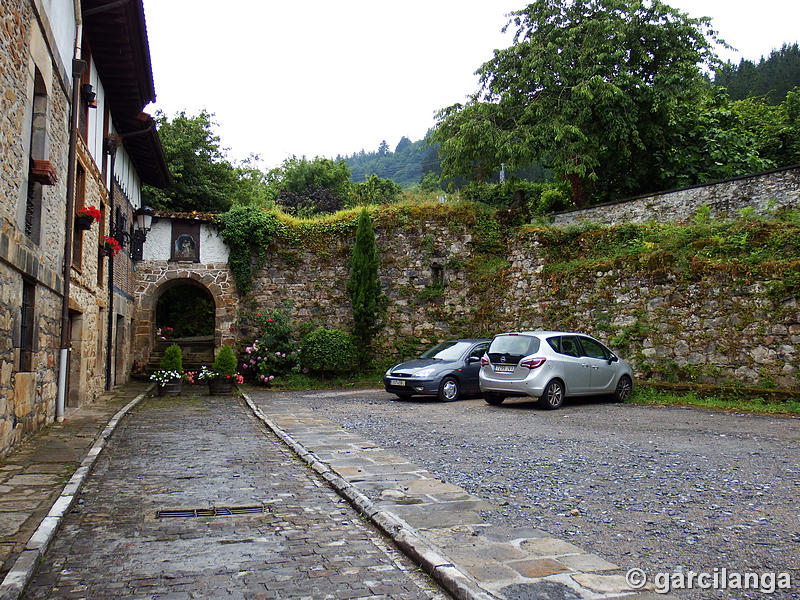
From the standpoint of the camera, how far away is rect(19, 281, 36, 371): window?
24.3ft

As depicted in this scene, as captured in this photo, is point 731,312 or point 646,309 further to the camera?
point 646,309

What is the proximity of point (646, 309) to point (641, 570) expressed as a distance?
10869 millimetres

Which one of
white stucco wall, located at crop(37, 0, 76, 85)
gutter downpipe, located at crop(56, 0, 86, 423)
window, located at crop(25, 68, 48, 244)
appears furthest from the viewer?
gutter downpipe, located at crop(56, 0, 86, 423)

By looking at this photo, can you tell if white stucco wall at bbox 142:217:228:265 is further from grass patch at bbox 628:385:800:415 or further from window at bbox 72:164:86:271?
grass patch at bbox 628:385:800:415

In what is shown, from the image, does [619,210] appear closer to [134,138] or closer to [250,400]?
[250,400]

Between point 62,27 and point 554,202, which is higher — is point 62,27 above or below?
below

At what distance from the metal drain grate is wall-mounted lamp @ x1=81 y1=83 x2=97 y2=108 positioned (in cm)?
849

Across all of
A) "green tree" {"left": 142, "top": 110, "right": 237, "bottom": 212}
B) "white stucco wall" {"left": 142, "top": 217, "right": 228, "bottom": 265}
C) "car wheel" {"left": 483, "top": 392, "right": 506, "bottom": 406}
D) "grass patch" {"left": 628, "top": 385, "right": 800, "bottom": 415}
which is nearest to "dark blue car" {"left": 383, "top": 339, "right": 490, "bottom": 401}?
"car wheel" {"left": 483, "top": 392, "right": 506, "bottom": 406}

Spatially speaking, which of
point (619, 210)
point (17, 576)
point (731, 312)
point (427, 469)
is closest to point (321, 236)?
point (619, 210)

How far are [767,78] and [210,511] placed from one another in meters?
42.7

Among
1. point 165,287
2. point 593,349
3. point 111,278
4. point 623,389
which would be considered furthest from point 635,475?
point 165,287

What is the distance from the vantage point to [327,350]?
17.6m

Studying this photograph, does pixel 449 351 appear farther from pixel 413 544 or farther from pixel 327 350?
pixel 413 544

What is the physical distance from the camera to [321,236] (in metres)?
19.9
